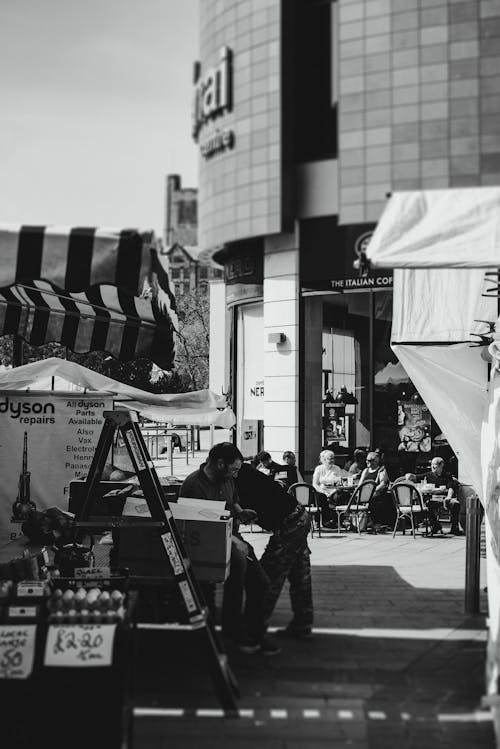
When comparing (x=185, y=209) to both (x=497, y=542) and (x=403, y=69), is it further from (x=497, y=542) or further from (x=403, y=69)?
(x=497, y=542)

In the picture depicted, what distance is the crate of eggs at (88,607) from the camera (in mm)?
5152

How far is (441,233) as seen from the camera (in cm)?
565

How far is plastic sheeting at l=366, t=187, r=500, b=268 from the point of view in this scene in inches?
215

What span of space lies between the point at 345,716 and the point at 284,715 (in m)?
Answer: 0.39

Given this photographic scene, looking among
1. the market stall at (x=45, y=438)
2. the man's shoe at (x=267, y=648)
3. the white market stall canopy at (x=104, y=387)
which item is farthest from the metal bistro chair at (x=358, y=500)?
the man's shoe at (x=267, y=648)

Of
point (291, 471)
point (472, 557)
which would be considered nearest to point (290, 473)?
point (291, 471)

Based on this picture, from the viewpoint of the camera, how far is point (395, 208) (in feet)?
19.4

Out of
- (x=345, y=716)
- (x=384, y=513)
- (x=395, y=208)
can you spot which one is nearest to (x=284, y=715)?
(x=345, y=716)

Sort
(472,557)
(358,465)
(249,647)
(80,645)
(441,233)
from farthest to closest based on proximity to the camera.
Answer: (358,465), (472,557), (249,647), (441,233), (80,645)

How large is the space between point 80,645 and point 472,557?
519cm

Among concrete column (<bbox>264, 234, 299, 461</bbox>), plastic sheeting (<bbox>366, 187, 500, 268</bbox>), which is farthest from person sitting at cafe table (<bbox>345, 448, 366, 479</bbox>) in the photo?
plastic sheeting (<bbox>366, 187, 500, 268</bbox>)

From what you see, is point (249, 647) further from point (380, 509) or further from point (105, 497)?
point (380, 509)

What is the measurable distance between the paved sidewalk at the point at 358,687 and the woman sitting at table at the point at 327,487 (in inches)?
219

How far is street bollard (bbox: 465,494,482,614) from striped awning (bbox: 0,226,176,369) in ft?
11.9
